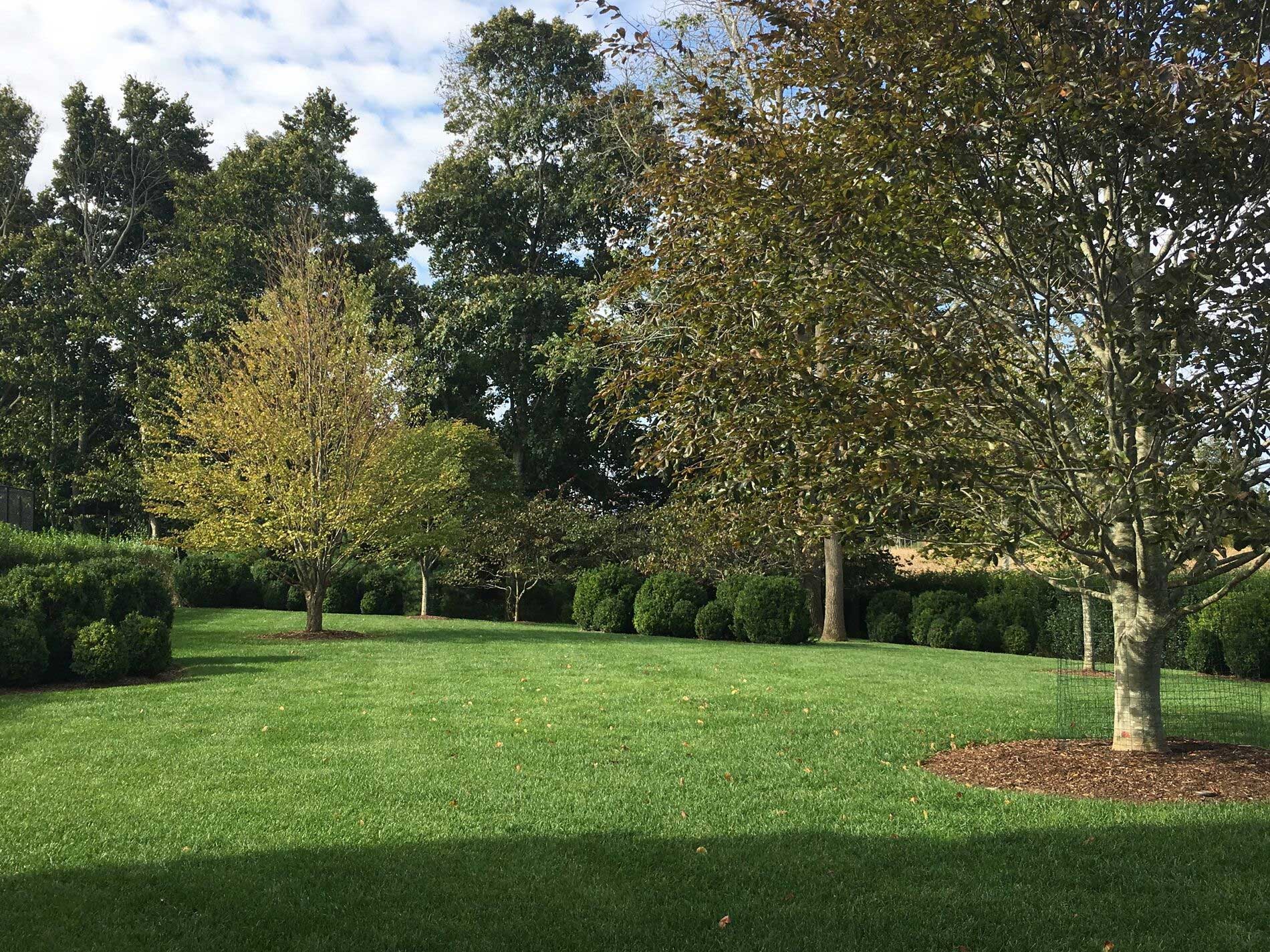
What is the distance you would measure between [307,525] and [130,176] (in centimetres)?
2571

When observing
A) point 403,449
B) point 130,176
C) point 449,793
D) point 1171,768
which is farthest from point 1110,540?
point 130,176

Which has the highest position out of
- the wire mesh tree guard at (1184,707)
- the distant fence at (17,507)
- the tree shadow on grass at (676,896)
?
the distant fence at (17,507)

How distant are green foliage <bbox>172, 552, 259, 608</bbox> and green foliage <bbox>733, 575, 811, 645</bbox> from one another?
13.0 metres

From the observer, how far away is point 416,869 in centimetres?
461

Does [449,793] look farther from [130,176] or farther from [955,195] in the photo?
[130,176]

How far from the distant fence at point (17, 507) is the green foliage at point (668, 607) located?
12.8 meters

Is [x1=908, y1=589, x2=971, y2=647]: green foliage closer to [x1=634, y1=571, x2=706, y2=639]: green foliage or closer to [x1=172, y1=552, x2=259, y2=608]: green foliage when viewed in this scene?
[x1=634, y1=571, x2=706, y2=639]: green foliage

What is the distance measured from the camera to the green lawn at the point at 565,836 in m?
3.98

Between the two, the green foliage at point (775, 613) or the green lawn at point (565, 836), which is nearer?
the green lawn at point (565, 836)

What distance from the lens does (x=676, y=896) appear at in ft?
14.2

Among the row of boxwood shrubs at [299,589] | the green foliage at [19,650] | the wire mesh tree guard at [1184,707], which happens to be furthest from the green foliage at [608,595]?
the green foliage at [19,650]

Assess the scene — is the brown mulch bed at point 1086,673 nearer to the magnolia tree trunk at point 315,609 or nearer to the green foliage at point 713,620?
the green foliage at point 713,620

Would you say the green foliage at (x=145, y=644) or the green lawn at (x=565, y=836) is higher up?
the green foliage at (x=145, y=644)

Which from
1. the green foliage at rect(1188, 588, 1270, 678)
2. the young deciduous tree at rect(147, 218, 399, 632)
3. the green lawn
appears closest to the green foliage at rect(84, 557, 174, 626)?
the green lawn
